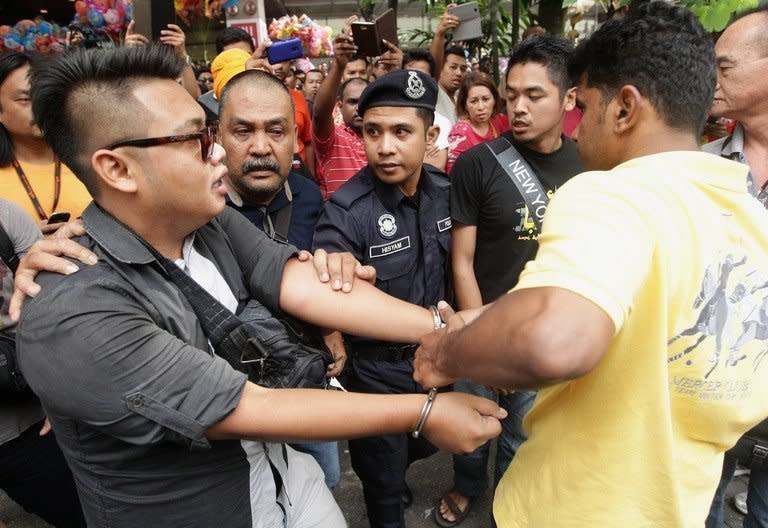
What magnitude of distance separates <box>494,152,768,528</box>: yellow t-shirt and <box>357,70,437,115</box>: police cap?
5.16ft

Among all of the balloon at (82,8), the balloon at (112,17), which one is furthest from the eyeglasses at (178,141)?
the balloon at (82,8)

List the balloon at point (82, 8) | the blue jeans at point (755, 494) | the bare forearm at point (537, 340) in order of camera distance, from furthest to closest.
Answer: the balloon at point (82, 8) < the blue jeans at point (755, 494) < the bare forearm at point (537, 340)

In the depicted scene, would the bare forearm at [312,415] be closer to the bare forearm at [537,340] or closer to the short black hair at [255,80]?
the bare forearm at [537,340]

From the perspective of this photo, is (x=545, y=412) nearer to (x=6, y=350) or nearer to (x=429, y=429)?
(x=429, y=429)

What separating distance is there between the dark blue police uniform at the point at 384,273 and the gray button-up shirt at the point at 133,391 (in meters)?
0.93

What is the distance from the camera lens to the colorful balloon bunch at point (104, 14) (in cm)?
721

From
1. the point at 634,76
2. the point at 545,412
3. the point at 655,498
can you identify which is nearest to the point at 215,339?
the point at 545,412

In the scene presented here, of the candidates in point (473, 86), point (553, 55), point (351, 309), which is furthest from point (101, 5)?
point (351, 309)

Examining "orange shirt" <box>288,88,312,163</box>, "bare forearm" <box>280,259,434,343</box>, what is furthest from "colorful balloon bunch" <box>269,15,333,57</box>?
"bare forearm" <box>280,259,434,343</box>

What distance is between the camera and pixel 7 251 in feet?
6.98

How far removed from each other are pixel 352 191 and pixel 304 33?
9.36 metres

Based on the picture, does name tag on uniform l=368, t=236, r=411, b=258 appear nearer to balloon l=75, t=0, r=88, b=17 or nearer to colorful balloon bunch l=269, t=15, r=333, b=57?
balloon l=75, t=0, r=88, b=17

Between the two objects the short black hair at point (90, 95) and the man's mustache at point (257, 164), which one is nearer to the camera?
the short black hair at point (90, 95)

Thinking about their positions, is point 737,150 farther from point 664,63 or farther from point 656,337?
point 656,337
